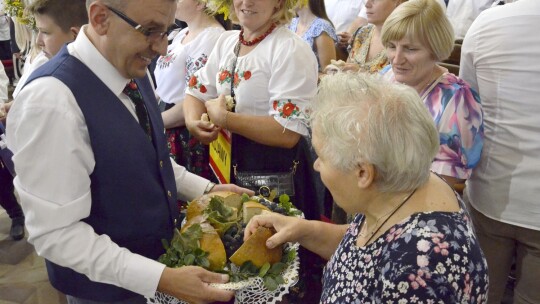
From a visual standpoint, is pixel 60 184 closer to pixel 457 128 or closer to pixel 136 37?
pixel 136 37

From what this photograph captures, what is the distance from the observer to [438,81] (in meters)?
1.96

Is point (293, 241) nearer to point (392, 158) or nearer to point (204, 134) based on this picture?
point (392, 158)

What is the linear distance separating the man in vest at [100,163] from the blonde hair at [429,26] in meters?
1.02

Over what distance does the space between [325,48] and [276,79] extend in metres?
1.24

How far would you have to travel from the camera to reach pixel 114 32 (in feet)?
4.35

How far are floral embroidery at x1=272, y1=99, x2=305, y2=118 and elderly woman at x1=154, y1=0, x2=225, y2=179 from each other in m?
0.77

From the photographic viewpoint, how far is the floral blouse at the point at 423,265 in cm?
105

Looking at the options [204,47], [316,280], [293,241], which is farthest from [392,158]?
[204,47]

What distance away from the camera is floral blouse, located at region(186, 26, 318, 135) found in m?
2.04

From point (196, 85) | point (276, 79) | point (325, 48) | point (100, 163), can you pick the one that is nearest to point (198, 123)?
point (196, 85)

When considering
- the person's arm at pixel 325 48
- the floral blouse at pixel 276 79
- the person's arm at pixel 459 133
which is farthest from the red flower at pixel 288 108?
the person's arm at pixel 325 48

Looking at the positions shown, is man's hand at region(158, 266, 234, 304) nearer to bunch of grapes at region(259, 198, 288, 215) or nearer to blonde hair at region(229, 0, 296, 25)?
bunch of grapes at region(259, 198, 288, 215)

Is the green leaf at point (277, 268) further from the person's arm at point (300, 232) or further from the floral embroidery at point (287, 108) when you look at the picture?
the floral embroidery at point (287, 108)

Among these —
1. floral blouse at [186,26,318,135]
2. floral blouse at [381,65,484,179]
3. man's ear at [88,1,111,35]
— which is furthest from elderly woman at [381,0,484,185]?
man's ear at [88,1,111,35]
